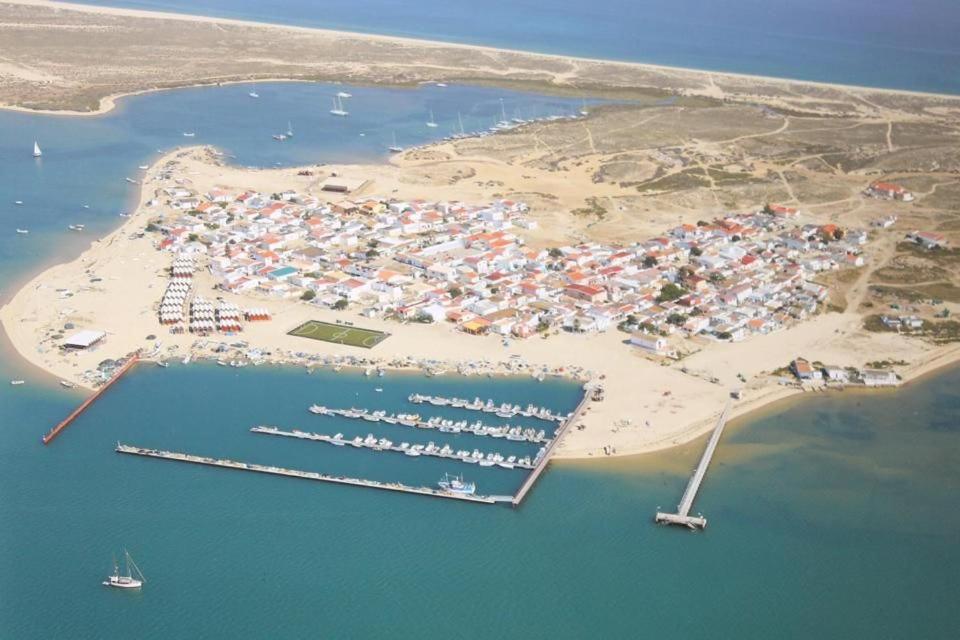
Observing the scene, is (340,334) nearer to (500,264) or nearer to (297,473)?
(297,473)

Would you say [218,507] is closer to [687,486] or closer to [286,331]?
[286,331]

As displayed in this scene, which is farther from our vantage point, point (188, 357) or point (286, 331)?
point (286, 331)

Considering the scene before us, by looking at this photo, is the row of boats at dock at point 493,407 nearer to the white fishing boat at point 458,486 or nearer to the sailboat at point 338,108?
the white fishing boat at point 458,486

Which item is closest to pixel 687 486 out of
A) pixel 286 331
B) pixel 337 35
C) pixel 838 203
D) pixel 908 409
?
pixel 908 409

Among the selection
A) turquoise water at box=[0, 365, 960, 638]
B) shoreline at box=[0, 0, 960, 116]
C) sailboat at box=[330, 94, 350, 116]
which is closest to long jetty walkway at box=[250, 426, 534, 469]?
turquoise water at box=[0, 365, 960, 638]

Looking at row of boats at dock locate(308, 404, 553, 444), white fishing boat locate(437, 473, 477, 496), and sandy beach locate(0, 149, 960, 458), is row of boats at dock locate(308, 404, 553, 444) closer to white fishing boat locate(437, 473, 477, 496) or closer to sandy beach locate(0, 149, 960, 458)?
sandy beach locate(0, 149, 960, 458)

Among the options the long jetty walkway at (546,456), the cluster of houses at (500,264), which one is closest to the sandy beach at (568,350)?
the long jetty walkway at (546,456)
